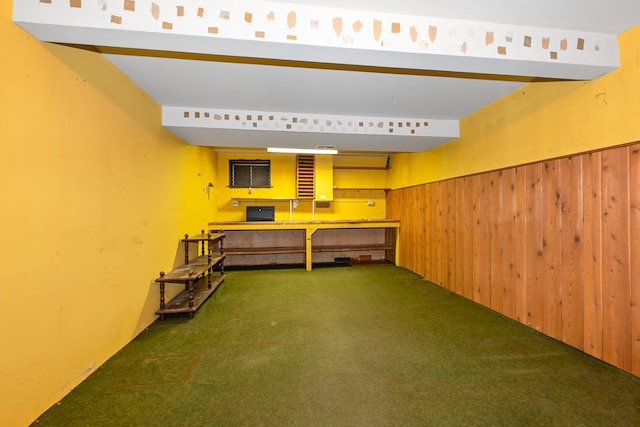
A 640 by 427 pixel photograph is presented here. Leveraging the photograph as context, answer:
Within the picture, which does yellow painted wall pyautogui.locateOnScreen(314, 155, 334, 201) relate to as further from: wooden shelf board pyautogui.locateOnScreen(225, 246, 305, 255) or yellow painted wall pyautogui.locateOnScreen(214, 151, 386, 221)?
wooden shelf board pyautogui.locateOnScreen(225, 246, 305, 255)

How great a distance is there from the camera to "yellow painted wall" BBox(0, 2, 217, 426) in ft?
4.52

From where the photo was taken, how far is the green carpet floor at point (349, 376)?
1537 millimetres

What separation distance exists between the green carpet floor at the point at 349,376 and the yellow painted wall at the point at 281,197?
3.18 metres

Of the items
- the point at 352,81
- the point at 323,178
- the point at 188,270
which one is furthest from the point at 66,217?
the point at 323,178

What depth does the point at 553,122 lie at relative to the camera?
2.35m

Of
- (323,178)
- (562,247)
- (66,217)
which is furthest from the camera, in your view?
(323,178)

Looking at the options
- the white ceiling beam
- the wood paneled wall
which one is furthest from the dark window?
the white ceiling beam

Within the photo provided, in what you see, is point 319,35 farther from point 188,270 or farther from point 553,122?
point 188,270

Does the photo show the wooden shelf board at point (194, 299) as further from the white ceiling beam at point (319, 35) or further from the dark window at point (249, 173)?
the white ceiling beam at point (319, 35)

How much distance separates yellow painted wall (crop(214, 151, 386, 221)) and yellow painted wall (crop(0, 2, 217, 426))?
3086 mm

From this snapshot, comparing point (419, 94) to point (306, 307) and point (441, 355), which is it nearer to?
point (441, 355)

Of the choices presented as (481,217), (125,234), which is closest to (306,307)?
(125,234)

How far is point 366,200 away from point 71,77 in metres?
5.49

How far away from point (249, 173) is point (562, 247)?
5277 millimetres
